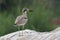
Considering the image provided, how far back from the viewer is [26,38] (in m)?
7.23

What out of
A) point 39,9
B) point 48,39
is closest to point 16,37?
point 48,39

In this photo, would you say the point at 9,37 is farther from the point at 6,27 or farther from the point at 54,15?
the point at 54,15

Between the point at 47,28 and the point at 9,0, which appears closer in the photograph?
the point at 47,28

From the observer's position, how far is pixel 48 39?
6953mm

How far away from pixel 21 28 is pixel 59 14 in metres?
5.71

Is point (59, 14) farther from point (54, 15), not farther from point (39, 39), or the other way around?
point (39, 39)

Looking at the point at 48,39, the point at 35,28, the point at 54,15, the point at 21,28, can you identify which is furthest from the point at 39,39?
the point at 54,15

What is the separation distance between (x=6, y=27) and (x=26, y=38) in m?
2.60

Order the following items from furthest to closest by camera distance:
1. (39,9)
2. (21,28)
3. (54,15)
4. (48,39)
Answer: (54,15), (39,9), (21,28), (48,39)

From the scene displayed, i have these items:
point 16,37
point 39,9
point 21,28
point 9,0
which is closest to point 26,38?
point 16,37

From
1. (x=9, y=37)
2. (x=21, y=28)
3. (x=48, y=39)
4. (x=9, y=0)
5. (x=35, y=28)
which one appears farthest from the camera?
(x=9, y=0)

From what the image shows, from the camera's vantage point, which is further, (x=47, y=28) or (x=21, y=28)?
(x=47, y=28)

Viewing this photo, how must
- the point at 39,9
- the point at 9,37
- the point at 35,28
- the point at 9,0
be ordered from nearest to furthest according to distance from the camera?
1. the point at 9,37
2. the point at 35,28
3. the point at 39,9
4. the point at 9,0

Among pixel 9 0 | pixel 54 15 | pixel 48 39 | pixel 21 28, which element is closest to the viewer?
pixel 48 39
